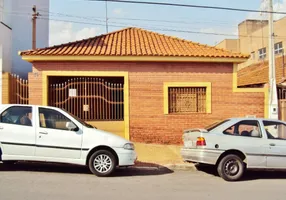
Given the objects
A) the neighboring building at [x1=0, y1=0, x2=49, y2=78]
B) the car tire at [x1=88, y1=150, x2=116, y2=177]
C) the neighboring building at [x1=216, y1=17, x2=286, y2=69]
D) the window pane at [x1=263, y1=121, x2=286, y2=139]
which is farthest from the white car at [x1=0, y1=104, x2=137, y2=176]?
the neighboring building at [x1=216, y1=17, x2=286, y2=69]

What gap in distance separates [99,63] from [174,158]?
4748mm

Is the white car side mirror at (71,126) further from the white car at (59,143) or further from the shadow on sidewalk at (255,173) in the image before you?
the shadow on sidewalk at (255,173)

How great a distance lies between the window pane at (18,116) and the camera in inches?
340

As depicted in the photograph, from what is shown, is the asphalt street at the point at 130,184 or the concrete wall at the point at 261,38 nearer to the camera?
the asphalt street at the point at 130,184

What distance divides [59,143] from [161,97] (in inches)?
242

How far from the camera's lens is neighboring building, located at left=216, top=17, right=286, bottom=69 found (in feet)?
107

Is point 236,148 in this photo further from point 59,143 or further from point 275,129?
point 59,143

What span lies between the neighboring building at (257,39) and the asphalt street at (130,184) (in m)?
25.4

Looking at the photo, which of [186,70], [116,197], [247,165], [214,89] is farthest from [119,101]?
[116,197]

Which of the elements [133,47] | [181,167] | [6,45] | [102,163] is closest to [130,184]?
[102,163]

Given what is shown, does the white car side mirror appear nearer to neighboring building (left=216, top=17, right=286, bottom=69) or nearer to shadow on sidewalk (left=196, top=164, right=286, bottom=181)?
shadow on sidewalk (left=196, top=164, right=286, bottom=181)

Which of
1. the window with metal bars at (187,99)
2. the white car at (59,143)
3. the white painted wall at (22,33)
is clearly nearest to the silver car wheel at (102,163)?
the white car at (59,143)

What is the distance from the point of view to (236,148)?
865cm

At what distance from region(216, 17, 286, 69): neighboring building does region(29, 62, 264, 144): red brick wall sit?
→ 19.9m
